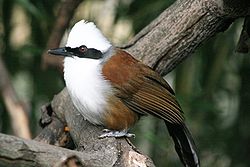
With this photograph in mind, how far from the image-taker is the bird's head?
2945 millimetres

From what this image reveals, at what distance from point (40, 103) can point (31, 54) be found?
0.99 feet

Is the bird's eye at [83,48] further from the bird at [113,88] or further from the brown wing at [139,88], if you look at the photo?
the brown wing at [139,88]

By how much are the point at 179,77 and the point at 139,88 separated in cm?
94

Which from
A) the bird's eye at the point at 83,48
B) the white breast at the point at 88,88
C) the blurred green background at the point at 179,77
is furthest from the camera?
the blurred green background at the point at 179,77

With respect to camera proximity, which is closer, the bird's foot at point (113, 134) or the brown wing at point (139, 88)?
the bird's foot at point (113, 134)

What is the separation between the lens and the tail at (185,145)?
294cm

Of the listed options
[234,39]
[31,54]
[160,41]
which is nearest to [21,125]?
[160,41]

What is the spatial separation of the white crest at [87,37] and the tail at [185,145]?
0.47m

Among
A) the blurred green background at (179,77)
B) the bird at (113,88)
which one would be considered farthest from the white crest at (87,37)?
the blurred green background at (179,77)

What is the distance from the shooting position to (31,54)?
403cm

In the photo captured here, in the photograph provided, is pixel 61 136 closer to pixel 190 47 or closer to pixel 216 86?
pixel 190 47

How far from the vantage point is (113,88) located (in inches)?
116

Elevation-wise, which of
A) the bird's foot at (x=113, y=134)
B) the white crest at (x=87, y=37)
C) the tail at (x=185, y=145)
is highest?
the white crest at (x=87, y=37)

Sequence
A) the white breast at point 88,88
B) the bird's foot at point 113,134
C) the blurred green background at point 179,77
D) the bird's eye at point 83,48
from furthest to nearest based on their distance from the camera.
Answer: the blurred green background at point 179,77, the bird's eye at point 83,48, the white breast at point 88,88, the bird's foot at point 113,134
